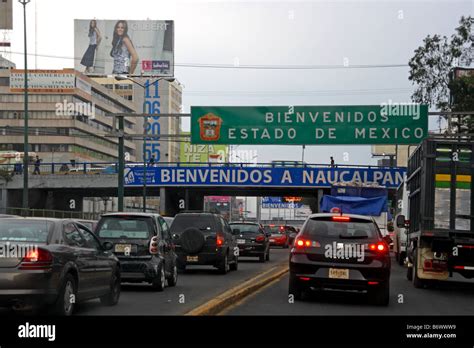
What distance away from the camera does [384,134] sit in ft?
109

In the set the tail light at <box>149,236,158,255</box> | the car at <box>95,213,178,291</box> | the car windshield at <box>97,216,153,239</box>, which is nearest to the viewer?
the car at <box>95,213,178,291</box>

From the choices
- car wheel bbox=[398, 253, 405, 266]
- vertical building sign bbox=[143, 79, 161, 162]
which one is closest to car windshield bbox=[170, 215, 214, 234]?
car wheel bbox=[398, 253, 405, 266]

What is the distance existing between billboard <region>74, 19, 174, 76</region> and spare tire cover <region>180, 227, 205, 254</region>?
7444cm

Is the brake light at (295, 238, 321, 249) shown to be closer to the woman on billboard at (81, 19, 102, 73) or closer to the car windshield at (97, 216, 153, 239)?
the car windshield at (97, 216, 153, 239)

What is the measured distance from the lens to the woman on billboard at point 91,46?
94.9 m

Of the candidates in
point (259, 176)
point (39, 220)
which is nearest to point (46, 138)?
point (259, 176)

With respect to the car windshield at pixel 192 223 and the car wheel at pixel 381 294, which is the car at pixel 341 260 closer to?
the car wheel at pixel 381 294

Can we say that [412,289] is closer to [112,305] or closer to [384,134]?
[112,305]

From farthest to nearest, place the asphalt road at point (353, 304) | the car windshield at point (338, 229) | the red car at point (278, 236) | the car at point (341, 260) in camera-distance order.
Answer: the red car at point (278, 236) < the car windshield at point (338, 229) < the car at point (341, 260) < the asphalt road at point (353, 304)

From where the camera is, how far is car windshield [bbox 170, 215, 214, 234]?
23.2 meters

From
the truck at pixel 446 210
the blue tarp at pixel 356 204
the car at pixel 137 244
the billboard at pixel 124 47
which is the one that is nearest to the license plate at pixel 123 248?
the car at pixel 137 244

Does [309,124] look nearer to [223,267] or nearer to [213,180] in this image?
[223,267]

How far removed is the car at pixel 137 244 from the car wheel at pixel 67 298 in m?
4.58

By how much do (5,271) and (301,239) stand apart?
226 inches
